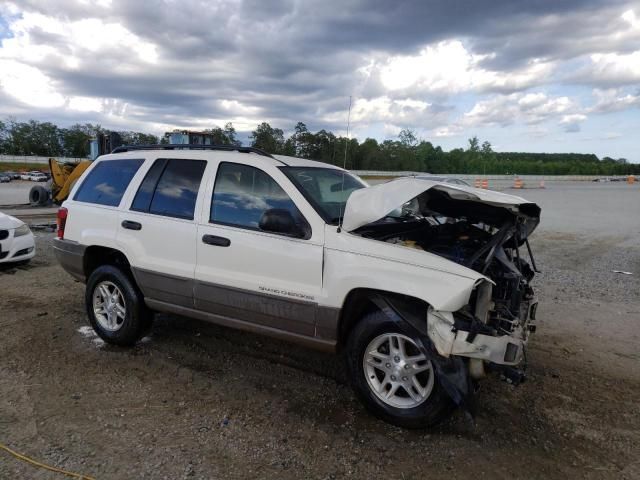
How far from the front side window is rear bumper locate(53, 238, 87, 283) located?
1.81 meters

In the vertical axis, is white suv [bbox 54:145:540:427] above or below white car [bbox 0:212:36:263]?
above

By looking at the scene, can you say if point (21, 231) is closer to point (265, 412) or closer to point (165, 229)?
point (165, 229)

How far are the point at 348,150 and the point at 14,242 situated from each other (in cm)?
555

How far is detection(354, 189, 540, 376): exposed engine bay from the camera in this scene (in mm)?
3369

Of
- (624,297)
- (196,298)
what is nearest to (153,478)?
(196,298)

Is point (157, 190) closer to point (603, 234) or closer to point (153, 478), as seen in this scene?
point (153, 478)

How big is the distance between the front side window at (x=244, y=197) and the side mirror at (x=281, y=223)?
10cm

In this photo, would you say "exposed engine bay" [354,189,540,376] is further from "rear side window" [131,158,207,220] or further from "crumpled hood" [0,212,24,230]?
"crumpled hood" [0,212,24,230]

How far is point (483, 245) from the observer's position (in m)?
4.13

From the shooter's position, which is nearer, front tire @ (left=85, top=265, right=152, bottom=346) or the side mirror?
the side mirror

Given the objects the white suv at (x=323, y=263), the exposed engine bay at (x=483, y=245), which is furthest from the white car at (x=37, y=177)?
the exposed engine bay at (x=483, y=245)

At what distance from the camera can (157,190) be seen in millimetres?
4613

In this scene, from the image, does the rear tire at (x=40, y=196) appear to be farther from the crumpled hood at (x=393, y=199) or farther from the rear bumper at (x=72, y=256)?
the crumpled hood at (x=393, y=199)

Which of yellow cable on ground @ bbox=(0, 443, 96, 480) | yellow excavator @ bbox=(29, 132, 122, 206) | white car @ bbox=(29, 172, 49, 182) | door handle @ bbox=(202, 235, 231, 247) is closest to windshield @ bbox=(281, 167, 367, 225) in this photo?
door handle @ bbox=(202, 235, 231, 247)
